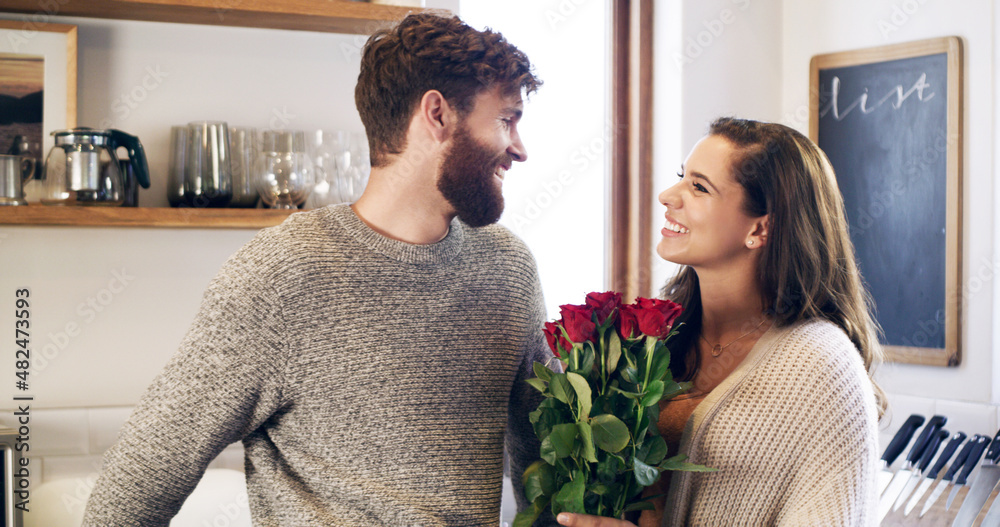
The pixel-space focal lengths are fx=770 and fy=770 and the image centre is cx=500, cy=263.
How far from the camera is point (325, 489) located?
42.1 inches

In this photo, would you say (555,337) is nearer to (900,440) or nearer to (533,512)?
(533,512)

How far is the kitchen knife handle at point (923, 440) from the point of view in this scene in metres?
1.79

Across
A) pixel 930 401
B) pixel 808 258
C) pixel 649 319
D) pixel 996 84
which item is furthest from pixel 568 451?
pixel 996 84

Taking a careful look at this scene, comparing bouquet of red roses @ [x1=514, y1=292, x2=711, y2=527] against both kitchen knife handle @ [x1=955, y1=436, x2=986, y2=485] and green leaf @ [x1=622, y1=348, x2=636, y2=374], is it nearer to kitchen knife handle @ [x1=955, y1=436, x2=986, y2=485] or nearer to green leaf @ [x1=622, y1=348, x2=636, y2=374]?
green leaf @ [x1=622, y1=348, x2=636, y2=374]

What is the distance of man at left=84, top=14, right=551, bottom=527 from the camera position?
40.9 inches

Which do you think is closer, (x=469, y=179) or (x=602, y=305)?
(x=602, y=305)

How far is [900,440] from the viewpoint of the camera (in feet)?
5.94

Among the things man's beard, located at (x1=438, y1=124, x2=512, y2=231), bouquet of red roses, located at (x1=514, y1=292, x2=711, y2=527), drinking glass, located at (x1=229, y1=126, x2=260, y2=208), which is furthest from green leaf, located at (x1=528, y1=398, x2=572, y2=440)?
drinking glass, located at (x1=229, y1=126, x2=260, y2=208)

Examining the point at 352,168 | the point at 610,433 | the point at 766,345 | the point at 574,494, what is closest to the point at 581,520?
the point at 574,494

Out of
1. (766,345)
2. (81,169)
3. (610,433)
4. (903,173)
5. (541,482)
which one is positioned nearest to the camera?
(610,433)

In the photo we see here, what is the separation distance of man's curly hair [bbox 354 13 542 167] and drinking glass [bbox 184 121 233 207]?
2.39ft

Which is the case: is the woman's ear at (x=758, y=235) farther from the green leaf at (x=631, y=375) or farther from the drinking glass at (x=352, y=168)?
the drinking glass at (x=352, y=168)

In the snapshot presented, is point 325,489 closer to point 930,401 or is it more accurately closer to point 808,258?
point 808,258

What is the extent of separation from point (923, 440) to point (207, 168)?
5.87ft
